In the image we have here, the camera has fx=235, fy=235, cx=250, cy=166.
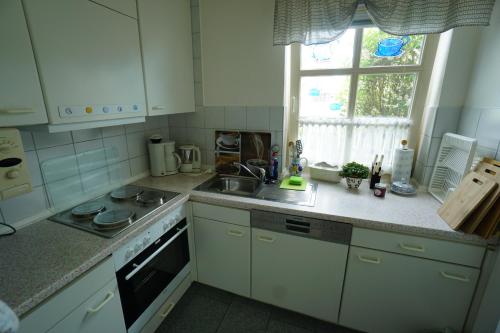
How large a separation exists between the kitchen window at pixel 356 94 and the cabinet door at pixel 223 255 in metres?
0.88

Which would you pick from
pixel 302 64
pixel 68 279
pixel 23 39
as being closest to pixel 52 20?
pixel 23 39

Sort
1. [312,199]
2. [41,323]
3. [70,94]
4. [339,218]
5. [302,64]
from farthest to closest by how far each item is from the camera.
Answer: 1. [302,64]
2. [312,199]
3. [339,218]
4. [70,94]
5. [41,323]

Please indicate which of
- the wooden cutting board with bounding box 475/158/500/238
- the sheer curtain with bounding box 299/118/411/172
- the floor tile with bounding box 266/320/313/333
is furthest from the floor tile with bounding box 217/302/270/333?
the wooden cutting board with bounding box 475/158/500/238

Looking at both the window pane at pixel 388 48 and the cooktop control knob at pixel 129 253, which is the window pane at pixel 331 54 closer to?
the window pane at pixel 388 48

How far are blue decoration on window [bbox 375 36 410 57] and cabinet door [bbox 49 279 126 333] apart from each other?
6.60ft

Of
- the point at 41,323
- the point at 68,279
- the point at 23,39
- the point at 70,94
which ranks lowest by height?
the point at 41,323

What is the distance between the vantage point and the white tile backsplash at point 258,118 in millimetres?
1758

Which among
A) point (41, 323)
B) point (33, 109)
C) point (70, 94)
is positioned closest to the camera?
point (41, 323)

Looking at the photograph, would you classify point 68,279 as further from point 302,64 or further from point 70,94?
point 302,64

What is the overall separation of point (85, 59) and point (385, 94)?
5.86 ft

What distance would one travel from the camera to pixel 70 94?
3.37 feet

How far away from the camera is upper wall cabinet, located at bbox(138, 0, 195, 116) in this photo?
1394 mm

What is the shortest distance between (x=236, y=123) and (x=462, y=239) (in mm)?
1490

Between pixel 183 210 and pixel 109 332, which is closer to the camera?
pixel 109 332
